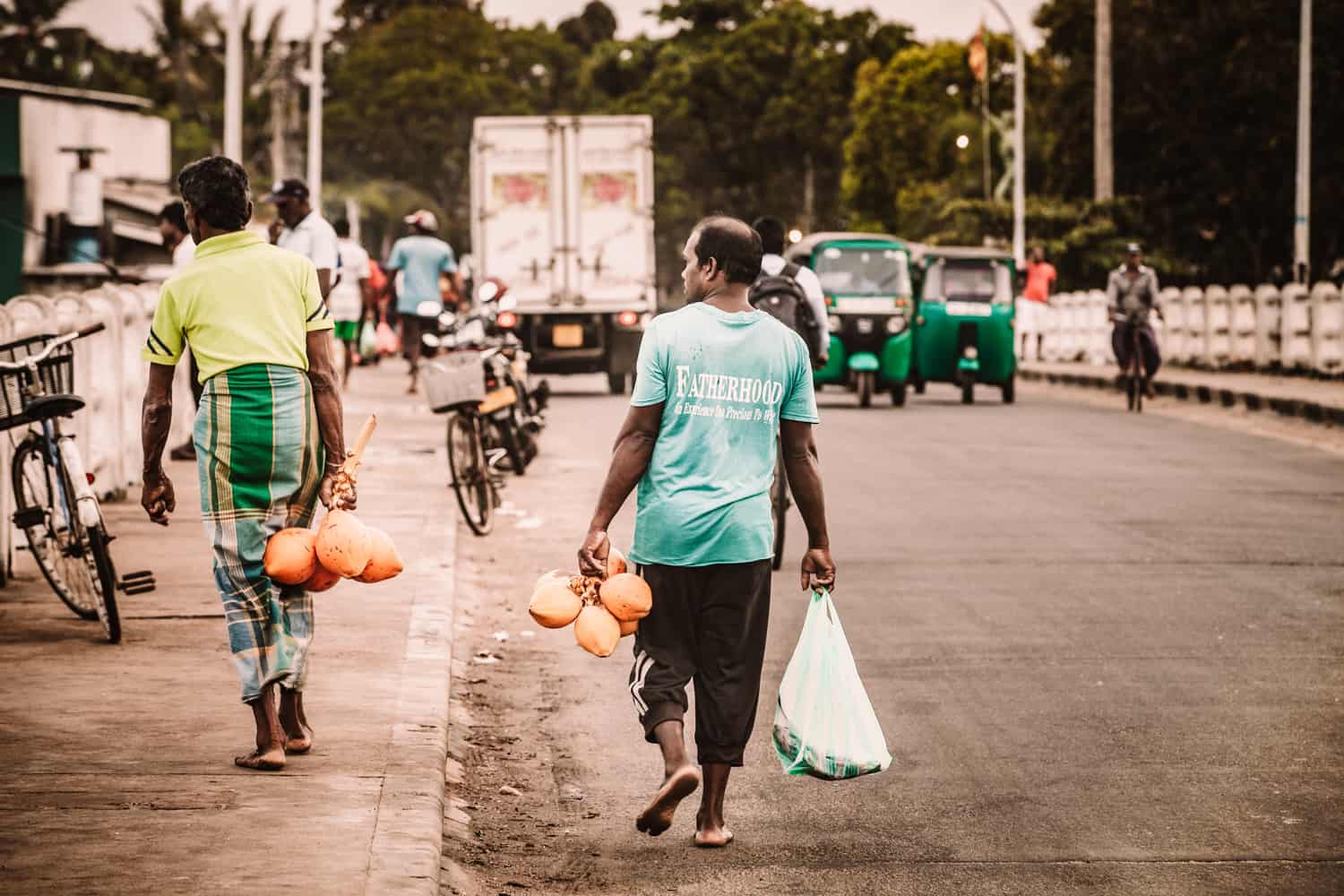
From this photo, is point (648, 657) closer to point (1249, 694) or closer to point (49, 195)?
point (1249, 694)

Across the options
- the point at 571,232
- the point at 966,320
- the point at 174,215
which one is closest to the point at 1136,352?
the point at 966,320

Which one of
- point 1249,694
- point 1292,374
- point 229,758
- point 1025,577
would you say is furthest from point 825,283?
point 229,758

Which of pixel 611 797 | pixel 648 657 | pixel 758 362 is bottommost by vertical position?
pixel 611 797

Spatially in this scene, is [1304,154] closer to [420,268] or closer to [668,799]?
[420,268]

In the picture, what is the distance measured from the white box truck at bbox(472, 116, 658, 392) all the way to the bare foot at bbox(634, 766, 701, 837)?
21.6 m

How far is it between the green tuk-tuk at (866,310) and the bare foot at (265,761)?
61.5 ft

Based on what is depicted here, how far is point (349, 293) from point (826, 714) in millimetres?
19499

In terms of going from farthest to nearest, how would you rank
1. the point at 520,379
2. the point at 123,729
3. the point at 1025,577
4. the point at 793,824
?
1. the point at 520,379
2. the point at 1025,577
3. the point at 123,729
4. the point at 793,824

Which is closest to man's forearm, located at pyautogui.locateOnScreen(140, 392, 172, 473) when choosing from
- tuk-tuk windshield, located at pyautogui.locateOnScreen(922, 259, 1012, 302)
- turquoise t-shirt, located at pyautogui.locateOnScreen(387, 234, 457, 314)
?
turquoise t-shirt, located at pyautogui.locateOnScreen(387, 234, 457, 314)

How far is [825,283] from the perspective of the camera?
86.4 feet

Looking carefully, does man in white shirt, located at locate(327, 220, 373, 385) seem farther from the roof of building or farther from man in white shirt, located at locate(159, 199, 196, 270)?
the roof of building

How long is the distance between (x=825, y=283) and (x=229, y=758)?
66.5 feet

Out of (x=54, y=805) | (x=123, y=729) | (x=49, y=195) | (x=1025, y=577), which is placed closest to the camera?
(x=54, y=805)

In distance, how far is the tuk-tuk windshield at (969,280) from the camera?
91.1 ft
